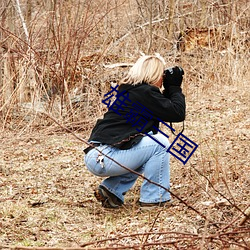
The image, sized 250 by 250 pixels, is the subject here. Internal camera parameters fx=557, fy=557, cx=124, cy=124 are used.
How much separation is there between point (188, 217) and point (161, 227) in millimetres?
402

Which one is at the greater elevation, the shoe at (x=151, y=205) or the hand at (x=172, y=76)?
the hand at (x=172, y=76)

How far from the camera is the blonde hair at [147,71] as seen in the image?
4.12m

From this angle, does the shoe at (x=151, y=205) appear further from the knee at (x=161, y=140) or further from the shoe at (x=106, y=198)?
the knee at (x=161, y=140)

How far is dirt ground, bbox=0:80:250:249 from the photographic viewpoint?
314cm

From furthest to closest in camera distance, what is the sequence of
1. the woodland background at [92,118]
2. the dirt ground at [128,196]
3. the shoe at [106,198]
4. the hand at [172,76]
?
1. the hand at [172,76]
2. the shoe at [106,198]
3. the woodland background at [92,118]
4. the dirt ground at [128,196]

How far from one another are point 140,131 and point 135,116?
4.7 inches

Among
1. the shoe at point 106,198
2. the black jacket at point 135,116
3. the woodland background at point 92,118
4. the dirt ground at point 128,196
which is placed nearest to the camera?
the dirt ground at point 128,196

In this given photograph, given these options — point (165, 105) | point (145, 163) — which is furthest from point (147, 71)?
point (145, 163)

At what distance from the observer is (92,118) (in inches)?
286

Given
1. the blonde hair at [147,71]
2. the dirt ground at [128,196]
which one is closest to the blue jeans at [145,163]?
the dirt ground at [128,196]

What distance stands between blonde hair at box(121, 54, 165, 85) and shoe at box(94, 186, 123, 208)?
2.81 feet

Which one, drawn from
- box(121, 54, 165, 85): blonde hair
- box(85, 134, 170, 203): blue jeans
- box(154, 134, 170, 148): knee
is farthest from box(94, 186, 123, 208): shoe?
box(121, 54, 165, 85): blonde hair

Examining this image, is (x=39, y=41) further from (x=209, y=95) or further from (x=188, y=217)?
(x=188, y=217)

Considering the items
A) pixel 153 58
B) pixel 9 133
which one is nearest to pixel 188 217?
pixel 153 58
